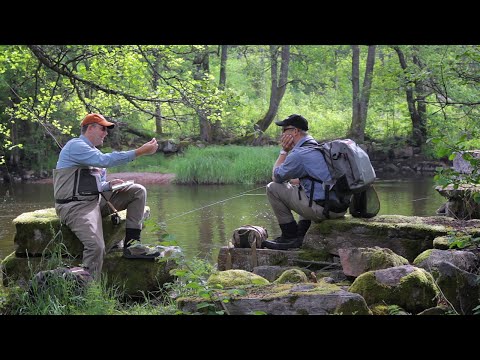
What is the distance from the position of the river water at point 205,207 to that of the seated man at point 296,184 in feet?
6.29

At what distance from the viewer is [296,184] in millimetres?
7531

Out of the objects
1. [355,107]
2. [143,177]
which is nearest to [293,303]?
[143,177]

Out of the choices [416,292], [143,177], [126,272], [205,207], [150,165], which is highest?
[416,292]

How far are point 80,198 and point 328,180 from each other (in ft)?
7.97

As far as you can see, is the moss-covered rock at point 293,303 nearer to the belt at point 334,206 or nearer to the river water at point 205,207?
the belt at point 334,206

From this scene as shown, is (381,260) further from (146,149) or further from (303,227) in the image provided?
(146,149)

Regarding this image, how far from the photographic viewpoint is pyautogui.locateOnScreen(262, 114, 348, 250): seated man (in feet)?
23.6

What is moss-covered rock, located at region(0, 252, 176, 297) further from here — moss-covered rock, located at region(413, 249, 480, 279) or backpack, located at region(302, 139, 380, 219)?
moss-covered rock, located at region(413, 249, 480, 279)

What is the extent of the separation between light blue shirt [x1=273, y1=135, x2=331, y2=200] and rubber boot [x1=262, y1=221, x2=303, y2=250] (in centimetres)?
54

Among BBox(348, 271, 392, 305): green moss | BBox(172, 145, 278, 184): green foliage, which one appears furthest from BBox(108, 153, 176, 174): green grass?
BBox(348, 271, 392, 305): green moss

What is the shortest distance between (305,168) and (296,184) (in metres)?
0.37

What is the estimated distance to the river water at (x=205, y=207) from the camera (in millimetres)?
11961

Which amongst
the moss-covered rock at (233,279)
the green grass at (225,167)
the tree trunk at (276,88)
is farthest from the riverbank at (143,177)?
the moss-covered rock at (233,279)
